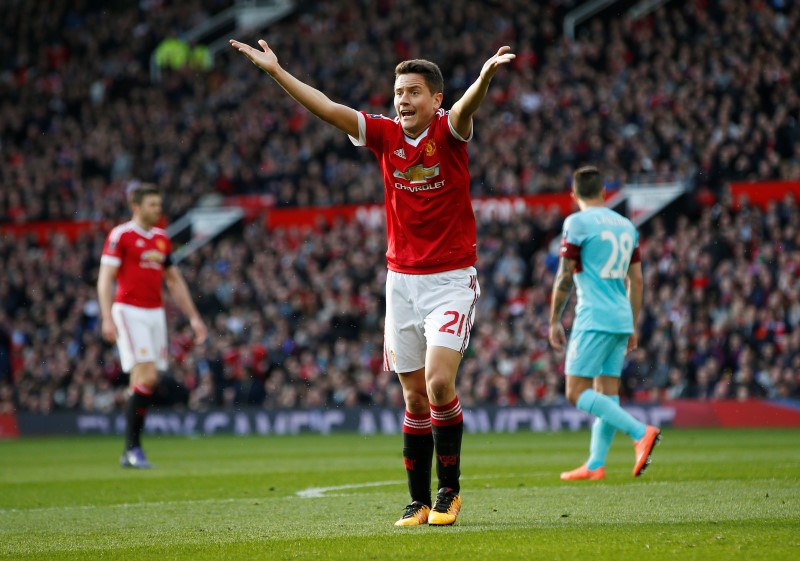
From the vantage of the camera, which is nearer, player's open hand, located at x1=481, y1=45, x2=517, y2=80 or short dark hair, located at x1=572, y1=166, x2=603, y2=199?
player's open hand, located at x1=481, y1=45, x2=517, y2=80

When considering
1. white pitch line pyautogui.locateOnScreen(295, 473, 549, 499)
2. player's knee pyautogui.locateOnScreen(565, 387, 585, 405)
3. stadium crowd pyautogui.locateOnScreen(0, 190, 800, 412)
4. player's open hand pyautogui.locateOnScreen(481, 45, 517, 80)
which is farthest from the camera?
stadium crowd pyautogui.locateOnScreen(0, 190, 800, 412)

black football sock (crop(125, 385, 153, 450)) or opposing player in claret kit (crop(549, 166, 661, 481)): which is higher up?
opposing player in claret kit (crop(549, 166, 661, 481))

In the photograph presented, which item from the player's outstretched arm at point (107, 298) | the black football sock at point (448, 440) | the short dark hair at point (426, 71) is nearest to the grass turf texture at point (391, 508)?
the black football sock at point (448, 440)

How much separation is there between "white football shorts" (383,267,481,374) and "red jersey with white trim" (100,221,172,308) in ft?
19.6

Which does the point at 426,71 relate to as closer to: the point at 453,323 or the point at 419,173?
the point at 419,173

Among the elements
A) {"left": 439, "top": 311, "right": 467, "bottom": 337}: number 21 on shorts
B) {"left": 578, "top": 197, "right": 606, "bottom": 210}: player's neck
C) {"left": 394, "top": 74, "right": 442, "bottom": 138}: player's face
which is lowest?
{"left": 439, "top": 311, "right": 467, "bottom": 337}: number 21 on shorts

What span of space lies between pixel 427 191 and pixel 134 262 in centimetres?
639

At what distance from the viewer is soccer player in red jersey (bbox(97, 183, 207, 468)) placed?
12.2 metres

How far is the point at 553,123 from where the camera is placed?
987 inches

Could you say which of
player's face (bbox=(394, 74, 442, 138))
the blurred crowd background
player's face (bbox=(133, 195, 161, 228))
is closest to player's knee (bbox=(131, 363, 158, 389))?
player's face (bbox=(133, 195, 161, 228))

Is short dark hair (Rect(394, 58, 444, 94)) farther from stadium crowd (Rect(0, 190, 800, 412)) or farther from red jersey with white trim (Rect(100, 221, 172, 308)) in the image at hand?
stadium crowd (Rect(0, 190, 800, 412))

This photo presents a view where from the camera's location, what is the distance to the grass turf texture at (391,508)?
5.51 m

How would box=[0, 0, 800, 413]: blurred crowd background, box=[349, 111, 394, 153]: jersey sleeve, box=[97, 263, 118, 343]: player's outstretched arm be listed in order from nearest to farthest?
box=[349, 111, 394, 153]: jersey sleeve → box=[97, 263, 118, 343]: player's outstretched arm → box=[0, 0, 800, 413]: blurred crowd background

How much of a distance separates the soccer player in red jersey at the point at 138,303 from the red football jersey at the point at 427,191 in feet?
19.3
